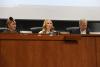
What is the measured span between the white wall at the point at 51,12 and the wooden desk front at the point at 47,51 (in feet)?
7.17

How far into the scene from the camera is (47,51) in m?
2.34

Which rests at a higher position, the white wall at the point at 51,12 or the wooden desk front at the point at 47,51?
the white wall at the point at 51,12

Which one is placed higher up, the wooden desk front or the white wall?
the white wall

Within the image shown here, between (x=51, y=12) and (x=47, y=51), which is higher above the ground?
(x=51, y=12)

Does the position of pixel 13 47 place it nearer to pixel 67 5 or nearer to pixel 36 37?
pixel 36 37

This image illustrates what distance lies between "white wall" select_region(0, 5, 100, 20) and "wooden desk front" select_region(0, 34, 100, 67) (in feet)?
7.17

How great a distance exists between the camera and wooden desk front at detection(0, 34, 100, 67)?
226 cm

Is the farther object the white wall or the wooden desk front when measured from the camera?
the white wall

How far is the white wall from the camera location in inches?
175

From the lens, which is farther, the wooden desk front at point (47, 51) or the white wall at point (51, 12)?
the white wall at point (51, 12)

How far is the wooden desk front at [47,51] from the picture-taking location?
226 cm

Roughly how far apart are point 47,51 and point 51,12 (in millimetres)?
2314

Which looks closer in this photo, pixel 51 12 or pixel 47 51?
pixel 47 51

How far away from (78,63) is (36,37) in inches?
19.0
